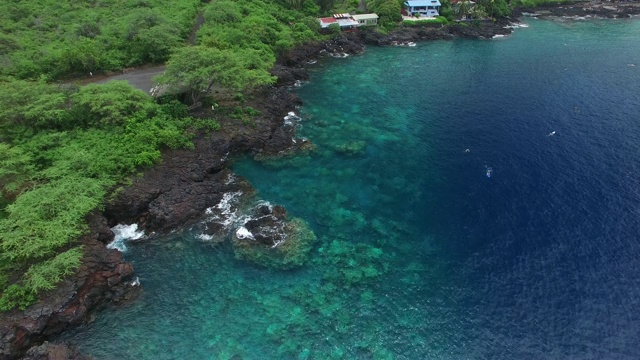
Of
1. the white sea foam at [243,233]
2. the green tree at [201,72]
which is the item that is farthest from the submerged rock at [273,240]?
the green tree at [201,72]

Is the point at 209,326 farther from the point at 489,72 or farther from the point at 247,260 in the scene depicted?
the point at 489,72

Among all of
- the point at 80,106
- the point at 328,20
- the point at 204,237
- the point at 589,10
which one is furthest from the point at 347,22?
the point at 589,10

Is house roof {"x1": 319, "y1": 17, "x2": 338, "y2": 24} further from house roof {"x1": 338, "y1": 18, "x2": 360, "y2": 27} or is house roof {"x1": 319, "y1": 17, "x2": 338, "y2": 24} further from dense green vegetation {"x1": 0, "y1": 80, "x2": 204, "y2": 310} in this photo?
dense green vegetation {"x1": 0, "y1": 80, "x2": 204, "y2": 310}

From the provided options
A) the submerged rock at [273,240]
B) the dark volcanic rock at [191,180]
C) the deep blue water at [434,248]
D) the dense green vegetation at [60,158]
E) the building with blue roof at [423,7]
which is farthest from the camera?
the building with blue roof at [423,7]

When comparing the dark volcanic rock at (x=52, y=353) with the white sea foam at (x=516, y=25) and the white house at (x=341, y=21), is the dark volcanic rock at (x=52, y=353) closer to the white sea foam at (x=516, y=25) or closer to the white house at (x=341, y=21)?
the white house at (x=341, y=21)

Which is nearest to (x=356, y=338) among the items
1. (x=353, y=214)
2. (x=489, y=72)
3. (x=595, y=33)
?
(x=353, y=214)

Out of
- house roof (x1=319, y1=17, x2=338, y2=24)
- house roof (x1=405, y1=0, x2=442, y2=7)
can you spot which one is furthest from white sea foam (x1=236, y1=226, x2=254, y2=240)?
house roof (x1=405, y1=0, x2=442, y2=7)

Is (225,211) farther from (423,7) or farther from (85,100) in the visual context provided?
(423,7)
